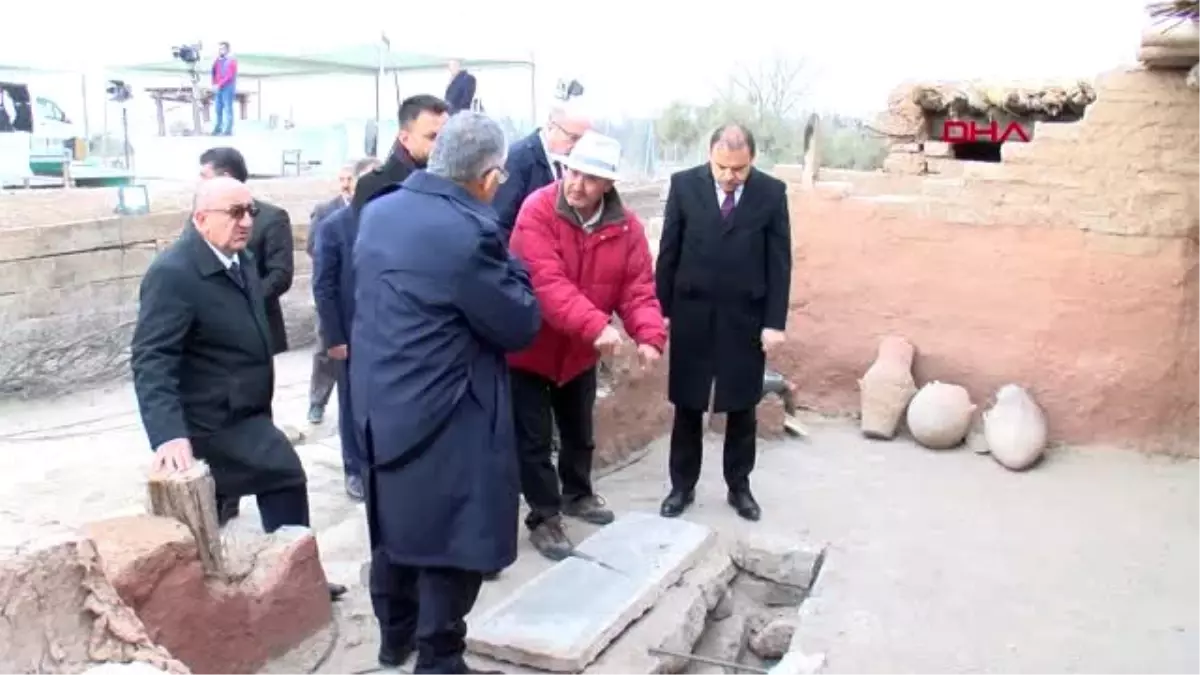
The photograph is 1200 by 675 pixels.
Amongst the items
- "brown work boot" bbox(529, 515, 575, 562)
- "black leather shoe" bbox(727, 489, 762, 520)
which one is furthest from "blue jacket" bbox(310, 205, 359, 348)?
"black leather shoe" bbox(727, 489, 762, 520)

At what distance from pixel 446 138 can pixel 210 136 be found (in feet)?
55.8

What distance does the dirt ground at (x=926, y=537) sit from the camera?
4172 mm

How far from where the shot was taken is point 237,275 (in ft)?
12.9

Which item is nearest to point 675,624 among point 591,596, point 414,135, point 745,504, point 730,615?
point 591,596

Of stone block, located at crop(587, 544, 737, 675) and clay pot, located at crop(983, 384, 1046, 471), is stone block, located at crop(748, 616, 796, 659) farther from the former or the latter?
clay pot, located at crop(983, 384, 1046, 471)

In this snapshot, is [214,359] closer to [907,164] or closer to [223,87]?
[907,164]

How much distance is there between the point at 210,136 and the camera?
1908 cm

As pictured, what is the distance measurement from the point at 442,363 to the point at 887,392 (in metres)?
4.23

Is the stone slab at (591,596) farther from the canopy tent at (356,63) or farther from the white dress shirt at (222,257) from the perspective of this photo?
the canopy tent at (356,63)

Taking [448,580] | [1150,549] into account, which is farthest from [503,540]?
[1150,549]

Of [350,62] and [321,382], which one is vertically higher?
[350,62]

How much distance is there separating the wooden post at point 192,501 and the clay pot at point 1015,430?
14.7 ft

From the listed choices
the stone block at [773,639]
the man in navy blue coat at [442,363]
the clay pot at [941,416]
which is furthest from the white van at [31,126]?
the man in navy blue coat at [442,363]

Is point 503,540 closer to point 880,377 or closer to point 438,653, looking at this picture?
point 438,653
